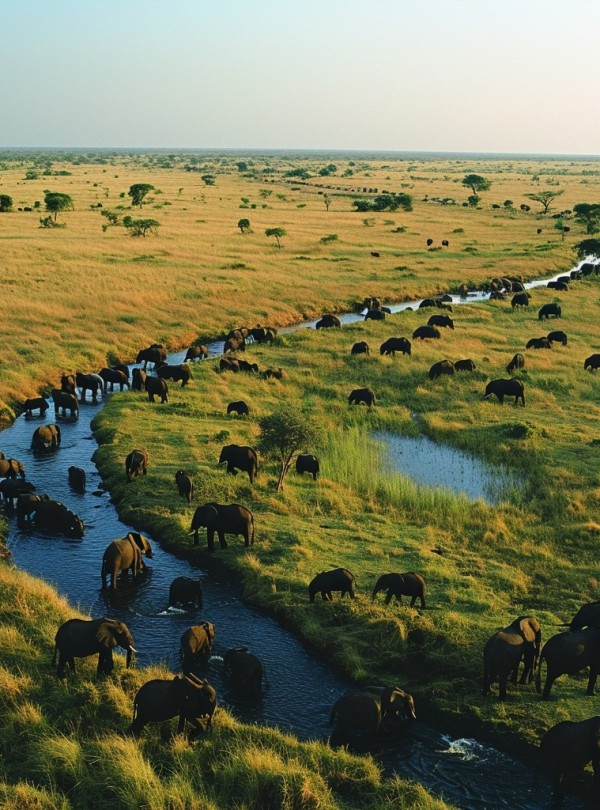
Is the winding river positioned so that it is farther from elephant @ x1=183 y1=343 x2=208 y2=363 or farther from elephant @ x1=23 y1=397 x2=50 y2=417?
elephant @ x1=183 y1=343 x2=208 y2=363

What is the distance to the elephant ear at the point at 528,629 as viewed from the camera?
47.4 ft

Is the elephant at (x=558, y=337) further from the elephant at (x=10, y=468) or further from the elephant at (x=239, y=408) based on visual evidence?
the elephant at (x=10, y=468)

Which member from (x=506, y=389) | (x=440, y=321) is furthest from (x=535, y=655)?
(x=440, y=321)

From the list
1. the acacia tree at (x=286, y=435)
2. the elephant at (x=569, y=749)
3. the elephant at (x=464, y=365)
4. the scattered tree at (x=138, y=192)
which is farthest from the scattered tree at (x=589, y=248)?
the elephant at (x=569, y=749)

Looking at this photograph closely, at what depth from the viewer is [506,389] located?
32781 mm

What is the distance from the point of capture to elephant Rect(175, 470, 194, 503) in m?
22.8

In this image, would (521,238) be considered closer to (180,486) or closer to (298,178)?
(180,486)

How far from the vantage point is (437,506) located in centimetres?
2291

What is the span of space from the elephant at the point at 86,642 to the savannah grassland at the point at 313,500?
1.09ft

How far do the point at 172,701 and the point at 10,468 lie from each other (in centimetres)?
1370

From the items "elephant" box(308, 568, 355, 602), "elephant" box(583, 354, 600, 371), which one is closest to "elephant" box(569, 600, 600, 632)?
"elephant" box(308, 568, 355, 602)

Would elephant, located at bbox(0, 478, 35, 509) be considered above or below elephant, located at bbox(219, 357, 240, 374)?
→ below

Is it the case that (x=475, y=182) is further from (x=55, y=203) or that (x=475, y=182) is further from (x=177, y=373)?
(x=177, y=373)

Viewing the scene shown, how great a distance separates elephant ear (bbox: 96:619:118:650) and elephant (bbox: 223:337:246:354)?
1078 inches
